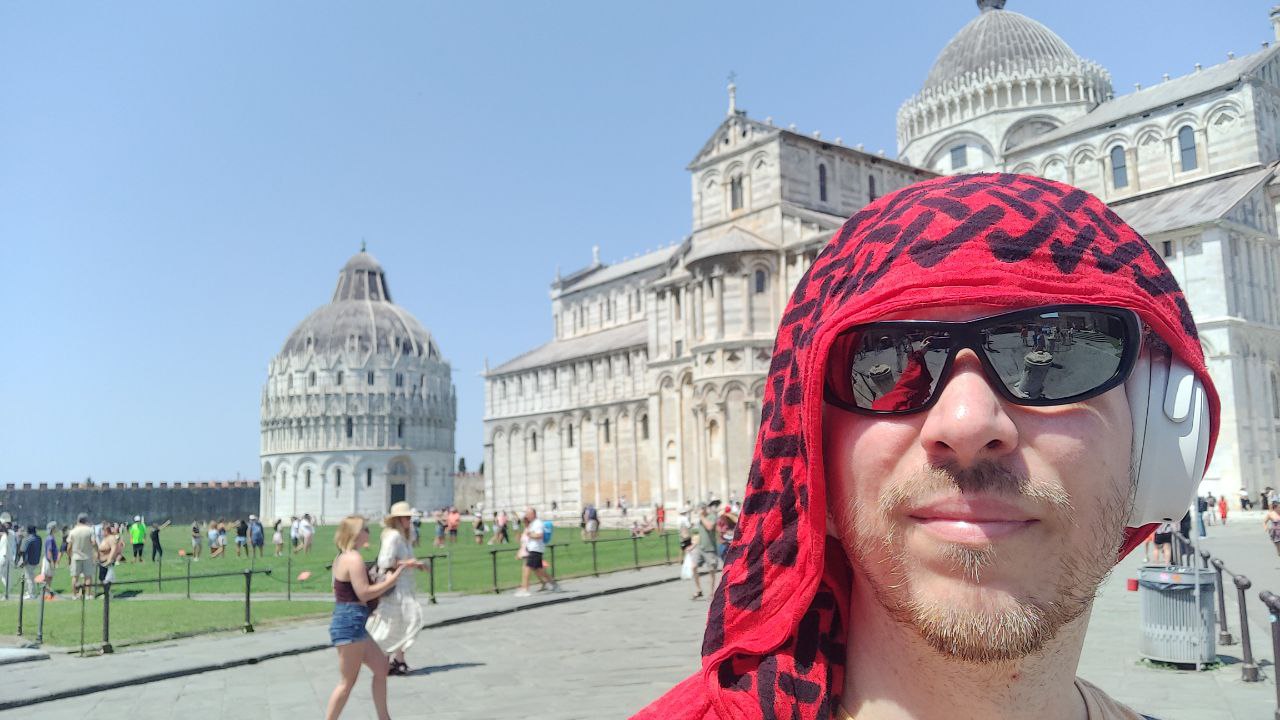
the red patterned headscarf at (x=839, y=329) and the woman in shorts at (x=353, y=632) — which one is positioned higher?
the red patterned headscarf at (x=839, y=329)

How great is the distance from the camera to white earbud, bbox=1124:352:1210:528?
3.94 feet

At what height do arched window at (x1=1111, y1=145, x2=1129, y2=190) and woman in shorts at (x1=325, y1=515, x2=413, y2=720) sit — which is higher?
arched window at (x1=1111, y1=145, x2=1129, y2=190)

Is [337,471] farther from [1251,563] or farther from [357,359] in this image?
[1251,563]

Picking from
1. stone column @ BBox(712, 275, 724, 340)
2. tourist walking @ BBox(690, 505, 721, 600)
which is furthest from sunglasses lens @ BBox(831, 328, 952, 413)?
stone column @ BBox(712, 275, 724, 340)

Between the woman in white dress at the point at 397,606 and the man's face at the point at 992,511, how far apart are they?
7.96 meters

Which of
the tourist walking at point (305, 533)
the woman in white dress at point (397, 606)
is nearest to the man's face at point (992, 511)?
the woman in white dress at point (397, 606)

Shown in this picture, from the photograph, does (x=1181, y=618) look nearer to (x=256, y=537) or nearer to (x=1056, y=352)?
(x=1056, y=352)

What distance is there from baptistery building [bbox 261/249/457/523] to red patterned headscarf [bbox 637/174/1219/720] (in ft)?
279

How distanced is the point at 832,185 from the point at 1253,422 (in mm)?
16684

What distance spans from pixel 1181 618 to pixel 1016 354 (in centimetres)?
853

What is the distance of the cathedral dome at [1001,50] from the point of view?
43.6 metres

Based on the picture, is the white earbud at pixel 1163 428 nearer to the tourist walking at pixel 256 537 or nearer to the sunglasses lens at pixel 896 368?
the sunglasses lens at pixel 896 368

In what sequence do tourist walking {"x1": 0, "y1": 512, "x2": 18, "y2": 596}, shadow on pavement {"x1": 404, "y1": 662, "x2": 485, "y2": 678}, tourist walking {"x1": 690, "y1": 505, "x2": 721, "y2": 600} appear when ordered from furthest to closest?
tourist walking {"x1": 0, "y1": 512, "x2": 18, "y2": 596} < tourist walking {"x1": 690, "y1": 505, "x2": 721, "y2": 600} < shadow on pavement {"x1": 404, "y1": 662, "x2": 485, "y2": 678}

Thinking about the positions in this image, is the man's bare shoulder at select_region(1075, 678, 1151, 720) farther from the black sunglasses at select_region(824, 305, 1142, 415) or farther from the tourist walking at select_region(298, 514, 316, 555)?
the tourist walking at select_region(298, 514, 316, 555)
